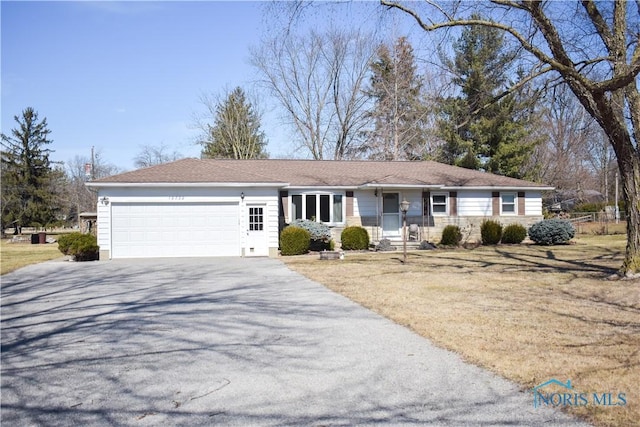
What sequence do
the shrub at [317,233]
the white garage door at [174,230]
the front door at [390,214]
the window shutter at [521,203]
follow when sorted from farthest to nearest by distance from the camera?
1. the window shutter at [521,203]
2. the front door at [390,214]
3. the shrub at [317,233]
4. the white garage door at [174,230]

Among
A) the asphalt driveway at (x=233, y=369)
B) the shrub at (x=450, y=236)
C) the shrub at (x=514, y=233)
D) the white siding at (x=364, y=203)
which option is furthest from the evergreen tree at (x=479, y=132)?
the asphalt driveway at (x=233, y=369)

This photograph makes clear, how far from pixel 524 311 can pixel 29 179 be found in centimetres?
4482

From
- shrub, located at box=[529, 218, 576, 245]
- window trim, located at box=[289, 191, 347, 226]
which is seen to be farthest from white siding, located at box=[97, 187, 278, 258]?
shrub, located at box=[529, 218, 576, 245]

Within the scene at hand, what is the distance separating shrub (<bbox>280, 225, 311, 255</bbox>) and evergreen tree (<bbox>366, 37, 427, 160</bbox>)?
694 inches

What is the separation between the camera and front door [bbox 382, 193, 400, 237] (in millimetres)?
Result: 23188

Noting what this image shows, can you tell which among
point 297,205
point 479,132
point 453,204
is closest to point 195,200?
point 297,205

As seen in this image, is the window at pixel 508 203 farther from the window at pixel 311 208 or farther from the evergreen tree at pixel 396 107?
the evergreen tree at pixel 396 107

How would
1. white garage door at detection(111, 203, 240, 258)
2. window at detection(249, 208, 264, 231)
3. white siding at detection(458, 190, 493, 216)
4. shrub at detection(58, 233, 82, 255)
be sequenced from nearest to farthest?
white garage door at detection(111, 203, 240, 258) < shrub at detection(58, 233, 82, 255) < window at detection(249, 208, 264, 231) < white siding at detection(458, 190, 493, 216)

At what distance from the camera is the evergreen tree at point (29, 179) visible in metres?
43.2

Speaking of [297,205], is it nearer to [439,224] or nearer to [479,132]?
[439,224]

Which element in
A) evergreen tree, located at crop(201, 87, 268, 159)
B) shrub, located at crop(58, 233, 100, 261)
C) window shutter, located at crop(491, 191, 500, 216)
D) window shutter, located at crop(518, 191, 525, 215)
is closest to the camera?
shrub, located at crop(58, 233, 100, 261)

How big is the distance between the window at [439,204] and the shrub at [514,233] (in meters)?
2.86

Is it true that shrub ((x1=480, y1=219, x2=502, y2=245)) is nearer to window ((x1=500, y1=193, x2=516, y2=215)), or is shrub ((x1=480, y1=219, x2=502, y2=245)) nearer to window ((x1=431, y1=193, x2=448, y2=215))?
window ((x1=500, y1=193, x2=516, y2=215))

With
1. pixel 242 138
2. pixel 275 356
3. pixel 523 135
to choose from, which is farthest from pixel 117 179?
pixel 523 135
